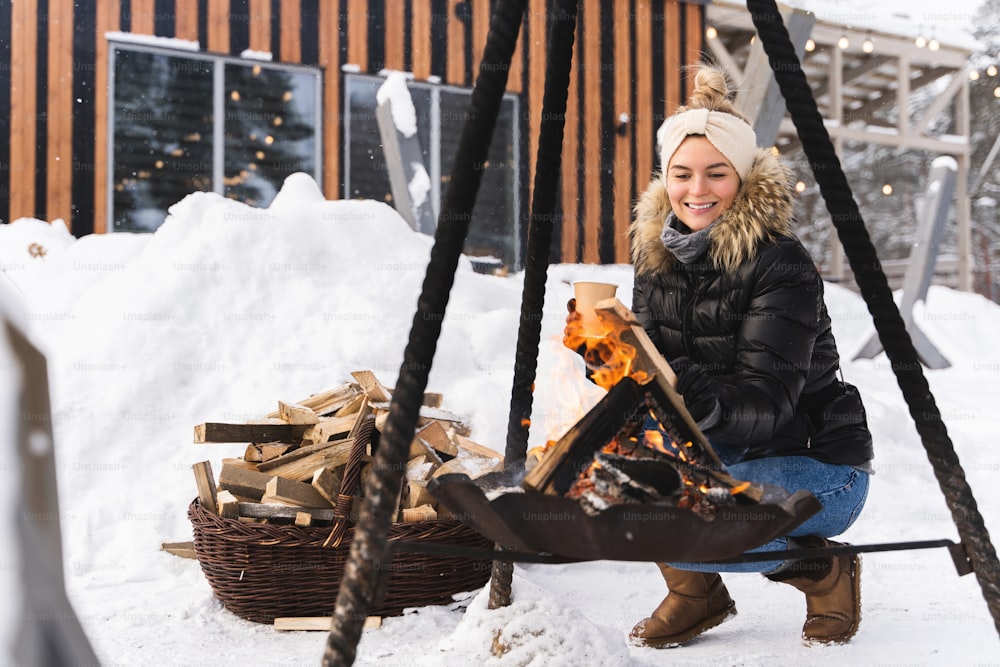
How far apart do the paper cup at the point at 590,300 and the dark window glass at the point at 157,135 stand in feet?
22.2

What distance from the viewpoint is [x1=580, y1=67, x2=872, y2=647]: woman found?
6.72 feet

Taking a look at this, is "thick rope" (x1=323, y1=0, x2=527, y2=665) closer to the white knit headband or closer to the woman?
the woman

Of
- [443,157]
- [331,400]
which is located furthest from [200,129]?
[331,400]

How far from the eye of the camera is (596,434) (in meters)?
1.81

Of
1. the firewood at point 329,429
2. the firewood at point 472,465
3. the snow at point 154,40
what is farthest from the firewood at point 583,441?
the snow at point 154,40

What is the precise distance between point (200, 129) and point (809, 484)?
7198mm

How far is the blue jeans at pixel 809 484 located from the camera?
2170mm

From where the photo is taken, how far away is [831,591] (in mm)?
2342

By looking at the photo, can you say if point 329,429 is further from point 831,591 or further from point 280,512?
point 831,591

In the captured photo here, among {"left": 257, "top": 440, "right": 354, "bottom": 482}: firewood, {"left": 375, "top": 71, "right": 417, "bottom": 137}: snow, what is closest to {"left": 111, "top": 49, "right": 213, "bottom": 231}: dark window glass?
{"left": 375, "top": 71, "right": 417, "bottom": 137}: snow

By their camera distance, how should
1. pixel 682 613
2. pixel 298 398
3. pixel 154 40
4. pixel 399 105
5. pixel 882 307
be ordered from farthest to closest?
1. pixel 154 40
2. pixel 399 105
3. pixel 298 398
4. pixel 682 613
5. pixel 882 307

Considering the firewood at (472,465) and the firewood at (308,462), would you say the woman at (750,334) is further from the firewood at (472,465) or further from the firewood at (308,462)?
the firewood at (308,462)

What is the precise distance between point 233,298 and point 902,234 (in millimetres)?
23899

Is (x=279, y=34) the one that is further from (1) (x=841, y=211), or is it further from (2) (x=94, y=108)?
(1) (x=841, y=211)
